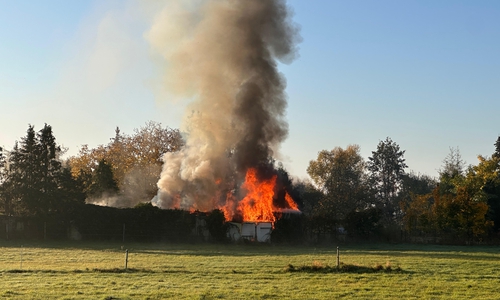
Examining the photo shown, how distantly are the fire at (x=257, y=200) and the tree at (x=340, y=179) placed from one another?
1423 cm

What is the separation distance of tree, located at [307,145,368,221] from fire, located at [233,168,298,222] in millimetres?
14233

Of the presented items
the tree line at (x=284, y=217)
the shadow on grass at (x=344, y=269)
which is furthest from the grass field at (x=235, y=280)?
the tree line at (x=284, y=217)

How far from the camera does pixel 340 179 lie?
232 ft

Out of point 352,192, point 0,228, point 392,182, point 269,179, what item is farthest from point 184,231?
point 392,182

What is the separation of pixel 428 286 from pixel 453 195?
37248 mm

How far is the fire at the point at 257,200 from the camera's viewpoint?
46.3 metres

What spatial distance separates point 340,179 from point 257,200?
26.3m

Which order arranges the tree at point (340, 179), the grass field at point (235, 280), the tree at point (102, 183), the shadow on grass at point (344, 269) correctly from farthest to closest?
1. the tree at point (340, 179)
2. the tree at point (102, 183)
3. the shadow on grass at point (344, 269)
4. the grass field at point (235, 280)

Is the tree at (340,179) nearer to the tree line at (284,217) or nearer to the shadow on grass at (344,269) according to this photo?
the tree line at (284,217)

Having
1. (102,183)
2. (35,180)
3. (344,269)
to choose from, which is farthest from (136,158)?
(344,269)

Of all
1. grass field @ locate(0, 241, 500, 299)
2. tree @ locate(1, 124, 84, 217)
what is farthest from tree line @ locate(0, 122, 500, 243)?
grass field @ locate(0, 241, 500, 299)

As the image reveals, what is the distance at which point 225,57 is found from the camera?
1962 inches

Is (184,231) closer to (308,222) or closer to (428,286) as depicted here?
(308,222)

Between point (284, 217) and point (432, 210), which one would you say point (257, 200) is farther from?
point (432, 210)
